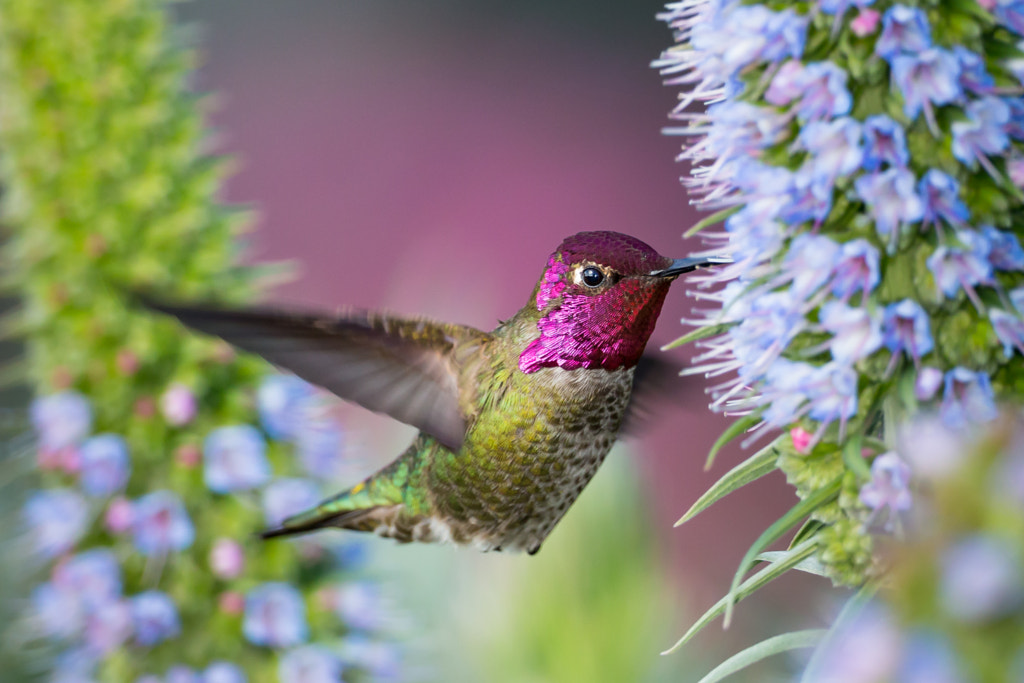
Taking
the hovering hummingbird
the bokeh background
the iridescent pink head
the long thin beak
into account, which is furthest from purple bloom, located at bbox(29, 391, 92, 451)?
the bokeh background

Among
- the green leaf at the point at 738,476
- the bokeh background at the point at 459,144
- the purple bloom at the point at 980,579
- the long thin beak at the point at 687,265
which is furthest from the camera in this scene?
the bokeh background at the point at 459,144

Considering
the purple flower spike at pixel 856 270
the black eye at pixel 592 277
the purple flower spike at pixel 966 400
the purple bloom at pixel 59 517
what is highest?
the purple flower spike at pixel 856 270

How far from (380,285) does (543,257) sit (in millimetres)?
1110

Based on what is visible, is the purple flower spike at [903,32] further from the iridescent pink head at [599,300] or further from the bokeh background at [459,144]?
the bokeh background at [459,144]

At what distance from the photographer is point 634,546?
278 cm

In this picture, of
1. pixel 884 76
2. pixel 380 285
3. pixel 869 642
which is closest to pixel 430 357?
pixel 884 76

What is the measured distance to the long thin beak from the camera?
1609 mm

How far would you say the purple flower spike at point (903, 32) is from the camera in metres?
1.27

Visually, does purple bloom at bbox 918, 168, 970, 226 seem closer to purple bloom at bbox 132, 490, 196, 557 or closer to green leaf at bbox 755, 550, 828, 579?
green leaf at bbox 755, 550, 828, 579

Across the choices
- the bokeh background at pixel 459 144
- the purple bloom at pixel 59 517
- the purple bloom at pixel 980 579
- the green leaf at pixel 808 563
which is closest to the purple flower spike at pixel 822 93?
the green leaf at pixel 808 563

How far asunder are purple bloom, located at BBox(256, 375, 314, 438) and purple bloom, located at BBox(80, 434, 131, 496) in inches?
12.1

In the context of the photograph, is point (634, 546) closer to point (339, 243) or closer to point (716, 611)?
point (716, 611)

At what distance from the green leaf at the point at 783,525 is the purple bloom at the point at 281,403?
1.38 metres

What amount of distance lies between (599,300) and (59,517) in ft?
4.66
